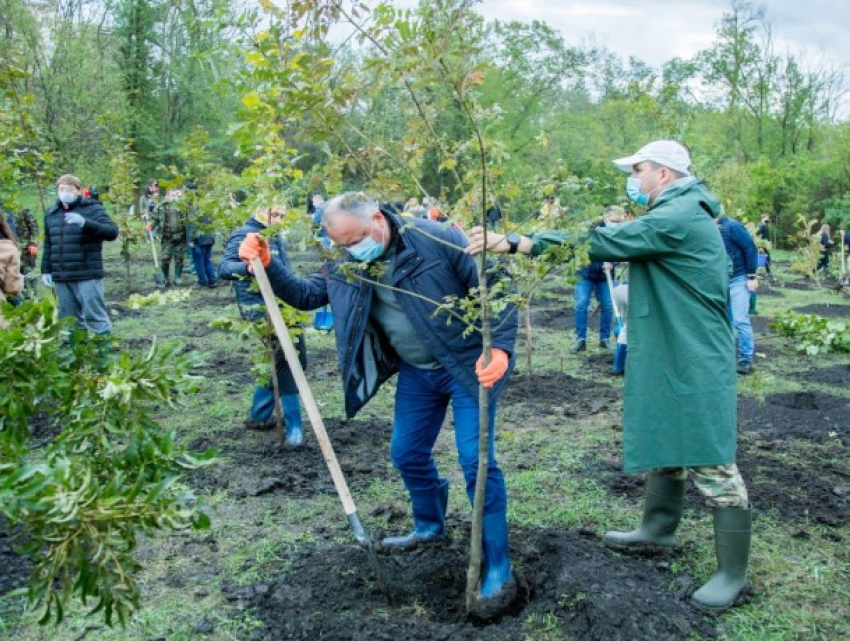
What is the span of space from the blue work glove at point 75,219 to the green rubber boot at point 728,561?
22.4 feet

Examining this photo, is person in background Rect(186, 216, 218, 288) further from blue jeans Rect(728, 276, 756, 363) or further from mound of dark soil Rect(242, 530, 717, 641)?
mound of dark soil Rect(242, 530, 717, 641)

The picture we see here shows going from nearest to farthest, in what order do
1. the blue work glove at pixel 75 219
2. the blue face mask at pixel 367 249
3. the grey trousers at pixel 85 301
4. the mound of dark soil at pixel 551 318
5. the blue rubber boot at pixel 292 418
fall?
the blue face mask at pixel 367 249 < the blue rubber boot at pixel 292 418 < the blue work glove at pixel 75 219 < the grey trousers at pixel 85 301 < the mound of dark soil at pixel 551 318

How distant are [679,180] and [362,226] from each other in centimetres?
144

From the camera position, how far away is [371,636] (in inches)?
121

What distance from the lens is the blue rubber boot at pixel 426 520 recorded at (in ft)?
12.8

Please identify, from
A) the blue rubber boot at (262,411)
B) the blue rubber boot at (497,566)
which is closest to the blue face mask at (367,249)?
the blue rubber boot at (497,566)

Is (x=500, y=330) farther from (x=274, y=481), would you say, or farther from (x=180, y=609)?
(x=274, y=481)

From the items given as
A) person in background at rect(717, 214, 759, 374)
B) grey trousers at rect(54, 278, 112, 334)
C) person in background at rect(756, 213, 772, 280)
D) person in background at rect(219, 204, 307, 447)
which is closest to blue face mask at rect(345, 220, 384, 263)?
person in background at rect(219, 204, 307, 447)

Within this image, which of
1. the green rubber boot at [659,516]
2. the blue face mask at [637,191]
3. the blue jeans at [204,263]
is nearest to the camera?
the blue face mask at [637,191]

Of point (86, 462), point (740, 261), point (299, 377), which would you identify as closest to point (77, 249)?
point (299, 377)

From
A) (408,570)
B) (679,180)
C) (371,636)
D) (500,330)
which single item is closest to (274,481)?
(408,570)

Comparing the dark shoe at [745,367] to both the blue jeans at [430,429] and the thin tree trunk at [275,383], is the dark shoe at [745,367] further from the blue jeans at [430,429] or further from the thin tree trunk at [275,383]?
the blue jeans at [430,429]

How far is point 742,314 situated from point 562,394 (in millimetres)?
2392

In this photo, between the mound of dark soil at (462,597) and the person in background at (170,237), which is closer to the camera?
the mound of dark soil at (462,597)
